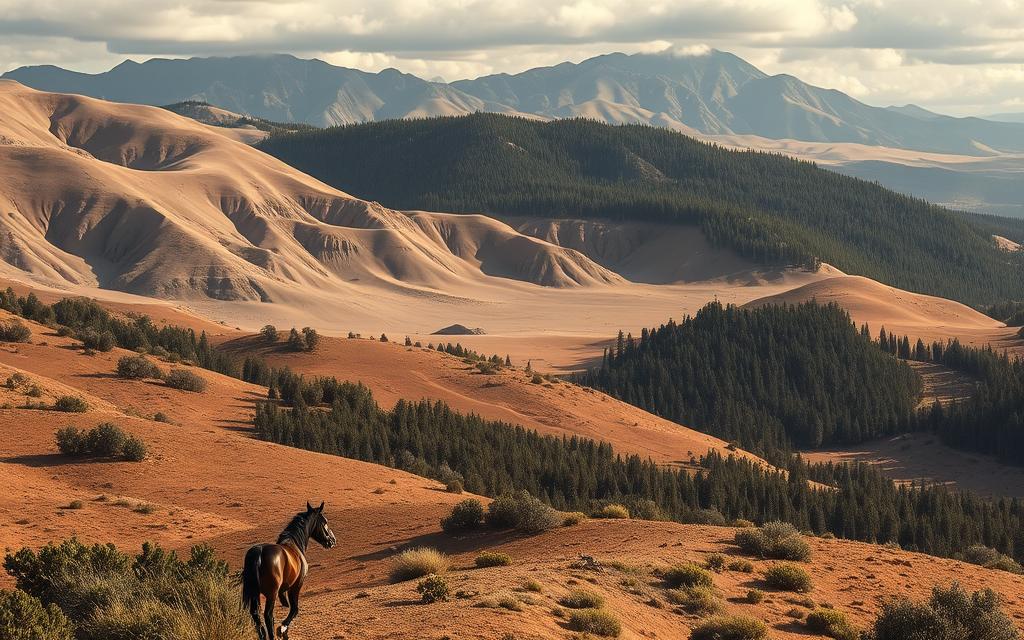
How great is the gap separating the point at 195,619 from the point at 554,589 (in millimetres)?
10064

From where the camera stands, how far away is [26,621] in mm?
18969

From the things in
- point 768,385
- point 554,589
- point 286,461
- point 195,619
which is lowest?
point 768,385

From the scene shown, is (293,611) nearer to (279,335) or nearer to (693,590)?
(693,590)

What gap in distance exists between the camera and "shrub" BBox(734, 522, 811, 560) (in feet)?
113

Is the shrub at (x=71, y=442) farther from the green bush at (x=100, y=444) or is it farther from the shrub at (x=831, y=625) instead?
the shrub at (x=831, y=625)

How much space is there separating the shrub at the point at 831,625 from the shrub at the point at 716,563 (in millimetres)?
3658

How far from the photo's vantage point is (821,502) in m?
77.2

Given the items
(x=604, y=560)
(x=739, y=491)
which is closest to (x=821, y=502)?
(x=739, y=491)

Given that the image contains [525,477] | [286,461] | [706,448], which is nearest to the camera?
[286,461]

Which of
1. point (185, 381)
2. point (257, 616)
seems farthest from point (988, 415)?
point (257, 616)

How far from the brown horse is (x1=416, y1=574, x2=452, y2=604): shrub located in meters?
7.12

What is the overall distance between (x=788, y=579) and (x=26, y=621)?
19.3m

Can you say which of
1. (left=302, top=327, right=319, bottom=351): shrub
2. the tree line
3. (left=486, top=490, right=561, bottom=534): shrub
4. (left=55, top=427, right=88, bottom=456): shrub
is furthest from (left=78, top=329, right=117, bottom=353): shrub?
the tree line

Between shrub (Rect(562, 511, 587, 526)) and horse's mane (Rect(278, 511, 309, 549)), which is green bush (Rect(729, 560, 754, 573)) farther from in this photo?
horse's mane (Rect(278, 511, 309, 549))
